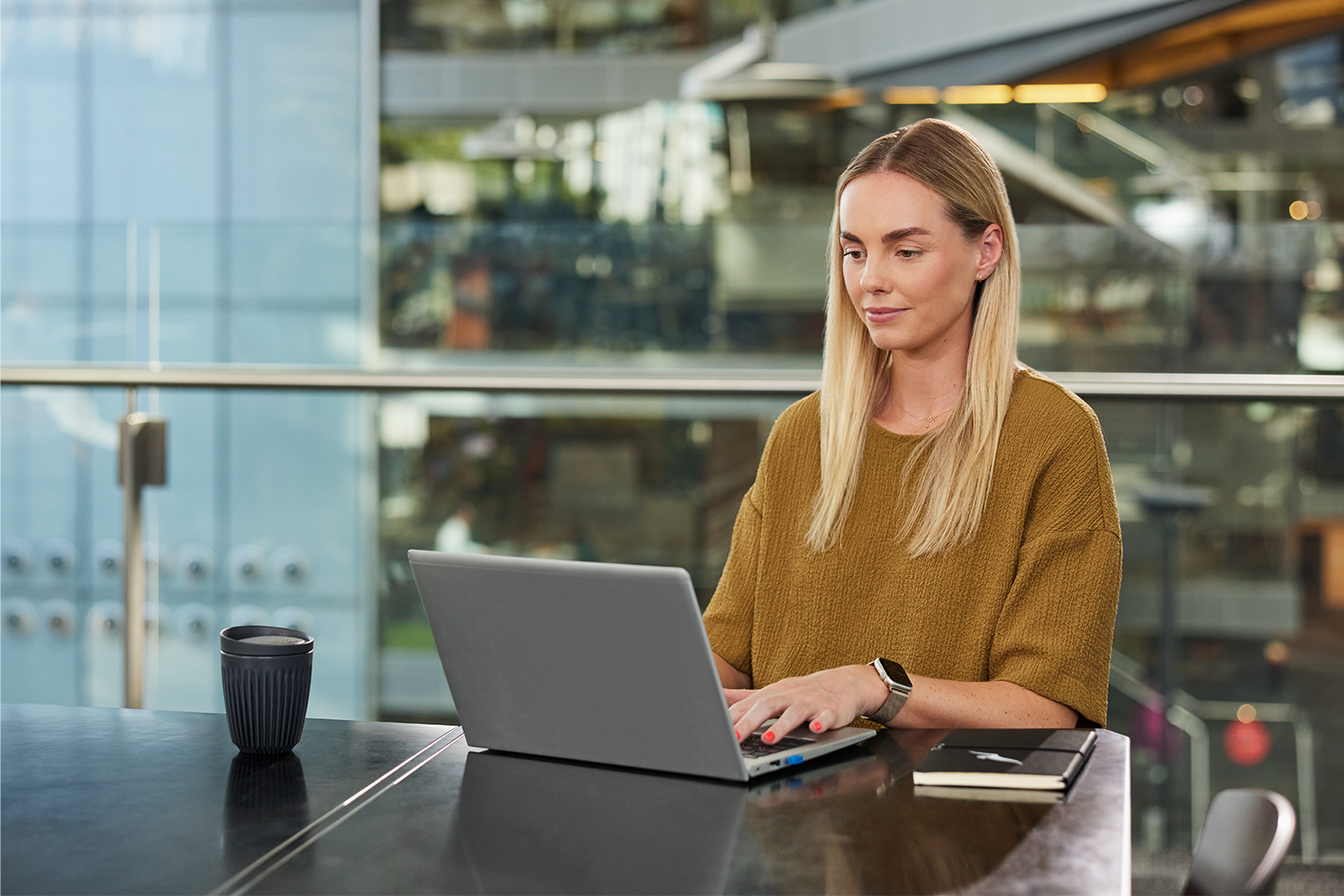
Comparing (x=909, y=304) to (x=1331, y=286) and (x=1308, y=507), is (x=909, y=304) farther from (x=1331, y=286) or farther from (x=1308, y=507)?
(x=1308, y=507)

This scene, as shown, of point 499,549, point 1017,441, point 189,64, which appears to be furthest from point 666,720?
point 189,64

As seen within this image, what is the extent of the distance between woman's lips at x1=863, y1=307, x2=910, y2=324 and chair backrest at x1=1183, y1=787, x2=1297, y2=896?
2.11ft

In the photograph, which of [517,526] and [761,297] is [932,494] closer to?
[761,297]

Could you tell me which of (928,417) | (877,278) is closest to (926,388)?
(928,417)

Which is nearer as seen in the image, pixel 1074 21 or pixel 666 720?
pixel 666 720

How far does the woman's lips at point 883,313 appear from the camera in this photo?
1461 millimetres

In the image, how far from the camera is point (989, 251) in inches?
58.6

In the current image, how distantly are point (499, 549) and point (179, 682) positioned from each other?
1769 mm

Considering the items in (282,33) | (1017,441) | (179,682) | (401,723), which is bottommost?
(179,682)

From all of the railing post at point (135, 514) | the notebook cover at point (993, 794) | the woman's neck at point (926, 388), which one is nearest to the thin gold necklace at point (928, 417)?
the woman's neck at point (926, 388)

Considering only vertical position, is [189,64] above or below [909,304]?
above

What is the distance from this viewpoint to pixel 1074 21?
20.2 ft

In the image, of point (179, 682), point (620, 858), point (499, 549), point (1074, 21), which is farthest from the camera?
point (1074, 21)

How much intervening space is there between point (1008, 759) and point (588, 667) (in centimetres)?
33
